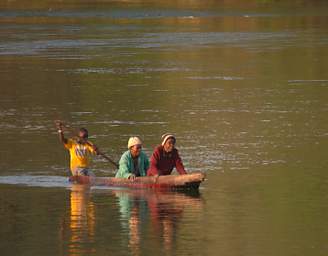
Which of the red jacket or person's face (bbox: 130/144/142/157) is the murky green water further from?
person's face (bbox: 130/144/142/157)

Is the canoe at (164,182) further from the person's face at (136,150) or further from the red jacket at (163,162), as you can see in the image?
the person's face at (136,150)

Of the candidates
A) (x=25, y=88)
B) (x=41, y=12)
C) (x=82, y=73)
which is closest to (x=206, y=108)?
(x=25, y=88)

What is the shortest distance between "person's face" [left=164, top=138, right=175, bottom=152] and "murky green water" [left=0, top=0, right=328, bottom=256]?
28.7 inches

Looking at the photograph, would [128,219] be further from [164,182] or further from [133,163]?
[133,163]

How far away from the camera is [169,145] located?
74.0 feet

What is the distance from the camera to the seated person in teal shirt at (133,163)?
23016 mm

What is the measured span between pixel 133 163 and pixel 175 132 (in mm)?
7617

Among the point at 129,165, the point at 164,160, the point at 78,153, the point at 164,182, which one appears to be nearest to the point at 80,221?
the point at 164,182

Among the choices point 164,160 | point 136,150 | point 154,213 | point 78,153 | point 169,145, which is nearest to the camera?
point 154,213

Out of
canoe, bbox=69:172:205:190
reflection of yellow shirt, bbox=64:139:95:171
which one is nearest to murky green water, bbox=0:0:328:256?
canoe, bbox=69:172:205:190

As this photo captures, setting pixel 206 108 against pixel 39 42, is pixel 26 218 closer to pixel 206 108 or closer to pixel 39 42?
pixel 206 108

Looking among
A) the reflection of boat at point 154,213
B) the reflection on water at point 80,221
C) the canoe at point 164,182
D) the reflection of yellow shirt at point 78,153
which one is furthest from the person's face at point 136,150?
the reflection of yellow shirt at point 78,153

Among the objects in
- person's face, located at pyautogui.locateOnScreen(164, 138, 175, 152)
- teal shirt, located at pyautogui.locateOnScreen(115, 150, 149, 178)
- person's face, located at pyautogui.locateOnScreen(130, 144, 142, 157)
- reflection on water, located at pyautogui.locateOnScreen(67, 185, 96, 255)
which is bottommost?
reflection on water, located at pyautogui.locateOnScreen(67, 185, 96, 255)

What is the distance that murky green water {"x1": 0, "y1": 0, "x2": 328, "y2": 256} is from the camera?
63.5ft
